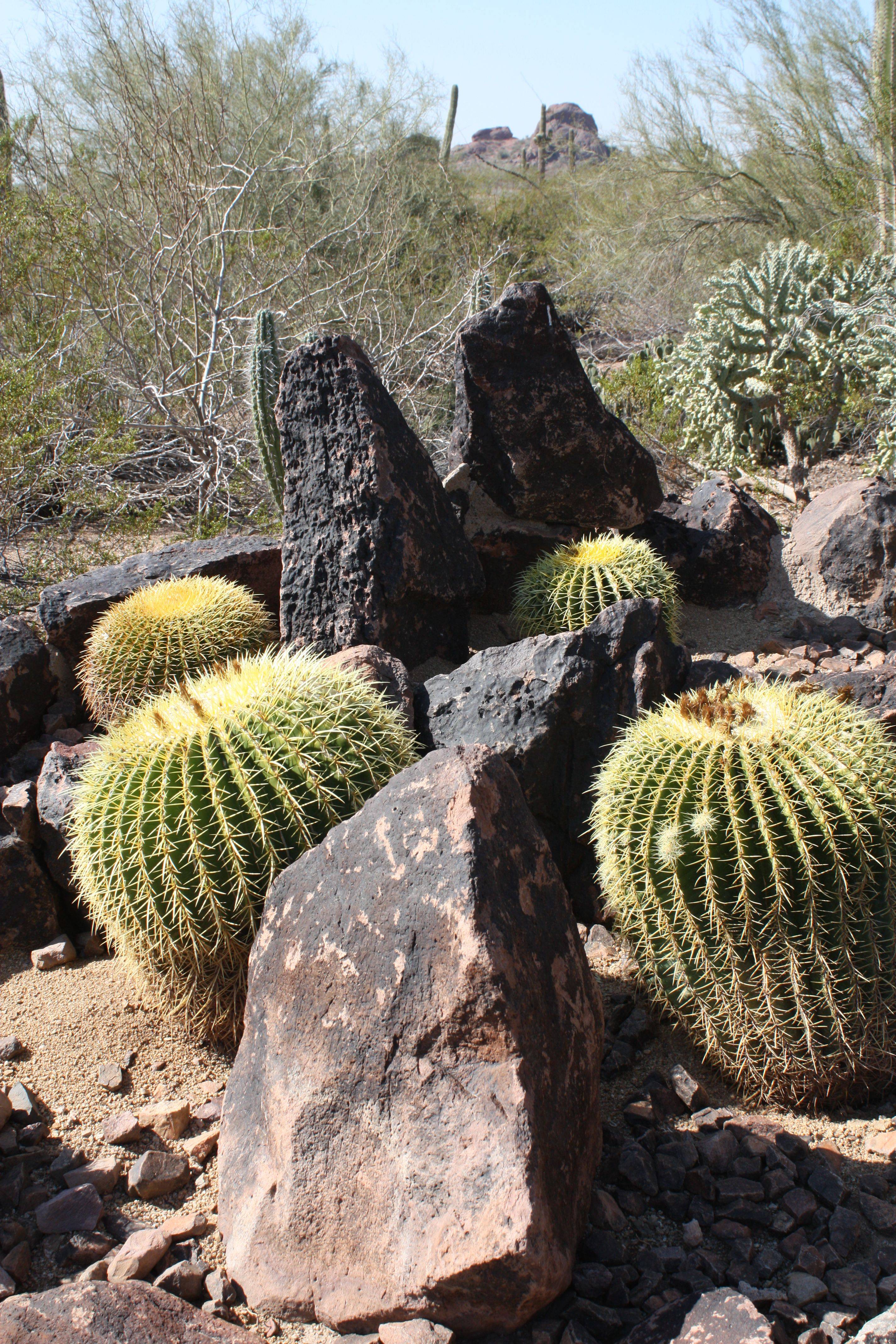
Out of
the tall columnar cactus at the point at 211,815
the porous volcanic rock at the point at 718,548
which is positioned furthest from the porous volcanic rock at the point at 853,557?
the tall columnar cactus at the point at 211,815

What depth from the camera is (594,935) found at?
2865 mm

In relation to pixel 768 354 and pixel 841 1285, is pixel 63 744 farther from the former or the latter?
pixel 768 354

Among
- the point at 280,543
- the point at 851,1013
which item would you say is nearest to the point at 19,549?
the point at 280,543

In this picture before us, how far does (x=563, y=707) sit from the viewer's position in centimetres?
300

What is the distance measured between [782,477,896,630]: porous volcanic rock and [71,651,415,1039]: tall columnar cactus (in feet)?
11.1

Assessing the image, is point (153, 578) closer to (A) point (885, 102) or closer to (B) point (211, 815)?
(B) point (211, 815)

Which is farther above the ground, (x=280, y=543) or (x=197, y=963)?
(x=280, y=543)

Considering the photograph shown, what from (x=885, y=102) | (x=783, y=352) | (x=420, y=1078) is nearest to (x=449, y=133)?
(x=885, y=102)

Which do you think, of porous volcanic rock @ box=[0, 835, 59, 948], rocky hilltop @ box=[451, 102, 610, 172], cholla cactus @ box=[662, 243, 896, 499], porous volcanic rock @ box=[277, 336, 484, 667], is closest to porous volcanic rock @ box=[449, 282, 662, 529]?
porous volcanic rock @ box=[277, 336, 484, 667]

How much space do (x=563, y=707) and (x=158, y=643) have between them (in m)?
1.61

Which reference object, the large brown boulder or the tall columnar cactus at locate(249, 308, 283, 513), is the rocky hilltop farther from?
the large brown boulder

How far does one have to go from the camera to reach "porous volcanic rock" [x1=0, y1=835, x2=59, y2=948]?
2.94 meters

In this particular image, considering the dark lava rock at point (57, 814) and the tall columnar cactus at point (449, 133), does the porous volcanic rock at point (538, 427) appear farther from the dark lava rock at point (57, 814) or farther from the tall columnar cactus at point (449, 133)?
the tall columnar cactus at point (449, 133)

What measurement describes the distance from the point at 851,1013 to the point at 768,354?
5.82 m
